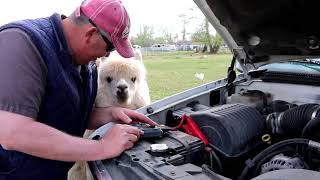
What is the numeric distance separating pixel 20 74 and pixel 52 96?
0.27 m

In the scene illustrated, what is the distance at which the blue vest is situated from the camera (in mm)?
1865

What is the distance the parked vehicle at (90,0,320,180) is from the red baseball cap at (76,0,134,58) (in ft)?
1.72

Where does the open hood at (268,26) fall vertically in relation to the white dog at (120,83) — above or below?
above

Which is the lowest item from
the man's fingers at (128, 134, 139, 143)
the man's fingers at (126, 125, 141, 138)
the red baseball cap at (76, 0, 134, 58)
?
the man's fingers at (128, 134, 139, 143)

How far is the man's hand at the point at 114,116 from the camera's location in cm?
228

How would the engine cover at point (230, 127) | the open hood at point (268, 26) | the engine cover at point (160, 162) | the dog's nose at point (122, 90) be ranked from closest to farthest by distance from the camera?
the engine cover at point (160, 162)
the engine cover at point (230, 127)
the open hood at point (268, 26)
the dog's nose at point (122, 90)

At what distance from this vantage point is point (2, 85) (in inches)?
64.6

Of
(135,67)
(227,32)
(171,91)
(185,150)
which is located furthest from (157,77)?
(185,150)

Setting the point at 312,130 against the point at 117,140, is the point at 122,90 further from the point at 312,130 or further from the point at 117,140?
the point at 312,130

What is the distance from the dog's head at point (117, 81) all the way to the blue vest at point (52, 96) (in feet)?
3.62

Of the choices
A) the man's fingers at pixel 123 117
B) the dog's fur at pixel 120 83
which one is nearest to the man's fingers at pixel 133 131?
the man's fingers at pixel 123 117

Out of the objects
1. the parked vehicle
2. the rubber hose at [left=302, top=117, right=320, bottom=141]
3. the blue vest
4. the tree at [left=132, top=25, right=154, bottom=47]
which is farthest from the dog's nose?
the tree at [left=132, top=25, right=154, bottom=47]

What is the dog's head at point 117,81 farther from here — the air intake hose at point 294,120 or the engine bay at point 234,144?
the air intake hose at point 294,120

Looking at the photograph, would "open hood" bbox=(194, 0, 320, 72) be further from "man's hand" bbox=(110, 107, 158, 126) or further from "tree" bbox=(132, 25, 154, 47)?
"tree" bbox=(132, 25, 154, 47)
